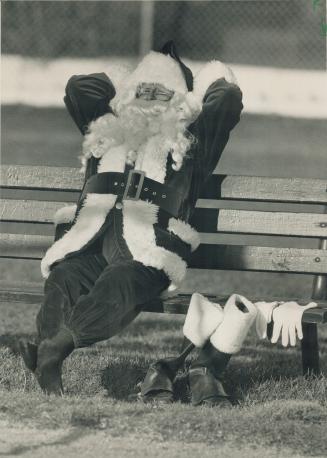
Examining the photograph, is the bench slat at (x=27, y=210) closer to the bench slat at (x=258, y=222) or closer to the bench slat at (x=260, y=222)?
the bench slat at (x=258, y=222)

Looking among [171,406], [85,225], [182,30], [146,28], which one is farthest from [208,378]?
[182,30]

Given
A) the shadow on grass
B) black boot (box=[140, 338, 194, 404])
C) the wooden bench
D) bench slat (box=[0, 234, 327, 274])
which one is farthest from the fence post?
black boot (box=[140, 338, 194, 404])

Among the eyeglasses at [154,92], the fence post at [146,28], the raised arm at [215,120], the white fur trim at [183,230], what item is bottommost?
the white fur trim at [183,230]

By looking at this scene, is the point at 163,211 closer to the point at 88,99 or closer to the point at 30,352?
the point at 88,99

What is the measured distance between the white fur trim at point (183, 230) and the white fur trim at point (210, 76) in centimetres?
64

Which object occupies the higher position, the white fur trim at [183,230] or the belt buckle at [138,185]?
the belt buckle at [138,185]

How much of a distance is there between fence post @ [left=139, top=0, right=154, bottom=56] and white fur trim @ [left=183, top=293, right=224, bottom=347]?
1014 cm

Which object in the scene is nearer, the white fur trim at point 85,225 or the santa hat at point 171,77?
the white fur trim at point 85,225

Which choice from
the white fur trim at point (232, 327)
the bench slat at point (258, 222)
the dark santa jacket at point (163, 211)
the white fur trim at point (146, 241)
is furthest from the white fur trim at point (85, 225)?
the white fur trim at point (232, 327)

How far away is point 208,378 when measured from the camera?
4.23 m

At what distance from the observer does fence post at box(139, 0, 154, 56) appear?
1435 centimetres

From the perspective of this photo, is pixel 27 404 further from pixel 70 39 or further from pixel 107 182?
pixel 70 39

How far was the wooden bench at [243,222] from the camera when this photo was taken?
15.9 ft

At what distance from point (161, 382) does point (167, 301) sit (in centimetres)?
36
